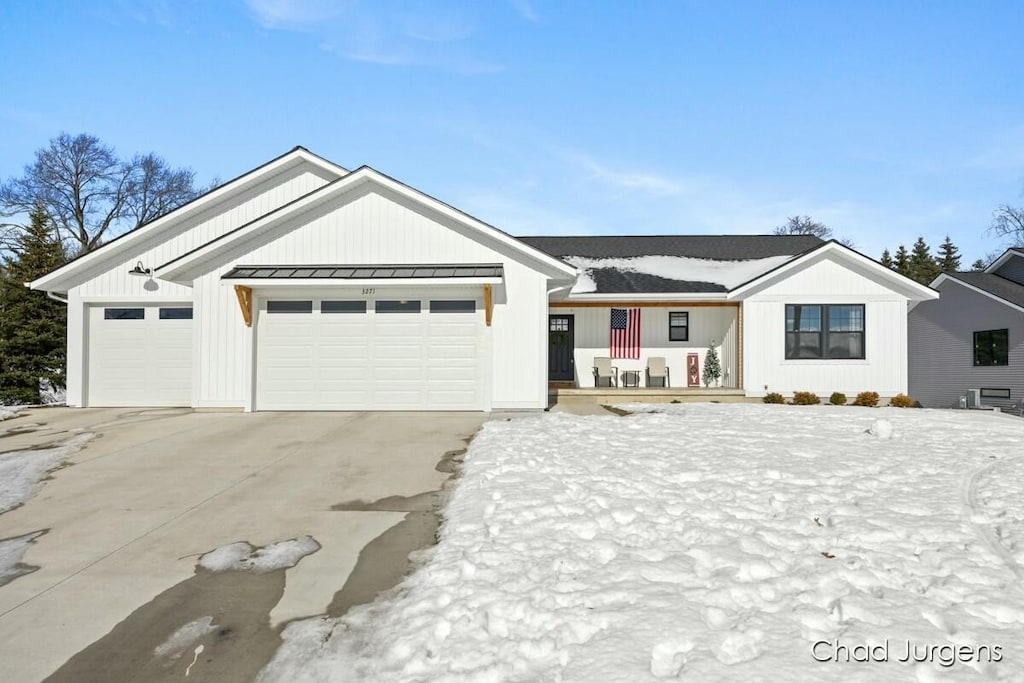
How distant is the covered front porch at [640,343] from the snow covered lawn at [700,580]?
32.8 feet

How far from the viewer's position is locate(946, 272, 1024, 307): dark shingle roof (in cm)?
1741

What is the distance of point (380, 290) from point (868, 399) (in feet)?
39.6

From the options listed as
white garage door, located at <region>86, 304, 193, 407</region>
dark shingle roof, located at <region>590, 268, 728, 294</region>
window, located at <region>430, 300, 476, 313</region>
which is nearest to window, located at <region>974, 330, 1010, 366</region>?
dark shingle roof, located at <region>590, 268, 728, 294</region>

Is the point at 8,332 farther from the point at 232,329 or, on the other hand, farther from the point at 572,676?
the point at 572,676

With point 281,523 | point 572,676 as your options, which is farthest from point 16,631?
point 572,676

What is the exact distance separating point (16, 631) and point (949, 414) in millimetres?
15386

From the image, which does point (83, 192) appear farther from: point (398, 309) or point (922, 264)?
point (922, 264)

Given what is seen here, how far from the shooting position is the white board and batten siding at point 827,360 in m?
14.6

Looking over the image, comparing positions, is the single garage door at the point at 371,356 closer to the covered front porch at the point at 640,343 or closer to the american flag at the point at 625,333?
the covered front porch at the point at 640,343

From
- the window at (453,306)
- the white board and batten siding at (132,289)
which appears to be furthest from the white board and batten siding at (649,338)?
the white board and batten siding at (132,289)

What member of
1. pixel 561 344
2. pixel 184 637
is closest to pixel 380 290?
pixel 561 344

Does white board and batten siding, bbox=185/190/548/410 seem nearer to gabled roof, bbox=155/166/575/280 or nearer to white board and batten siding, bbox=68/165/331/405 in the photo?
gabled roof, bbox=155/166/575/280

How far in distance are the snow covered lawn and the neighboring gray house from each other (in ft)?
47.8

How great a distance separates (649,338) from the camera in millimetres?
16906
